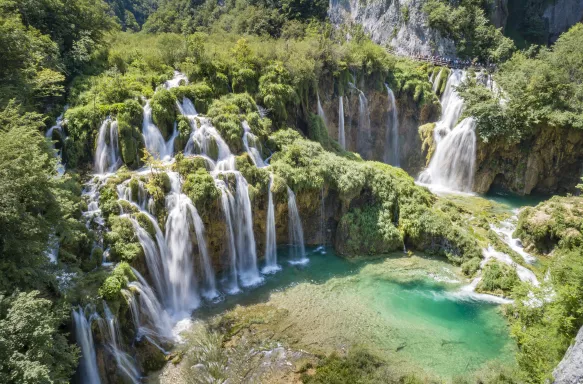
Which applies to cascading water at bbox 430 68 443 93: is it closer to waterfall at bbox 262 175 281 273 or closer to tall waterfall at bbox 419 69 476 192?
tall waterfall at bbox 419 69 476 192

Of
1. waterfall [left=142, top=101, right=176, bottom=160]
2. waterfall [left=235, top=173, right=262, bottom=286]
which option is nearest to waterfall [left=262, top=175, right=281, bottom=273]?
waterfall [left=235, top=173, right=262, bottom=286]

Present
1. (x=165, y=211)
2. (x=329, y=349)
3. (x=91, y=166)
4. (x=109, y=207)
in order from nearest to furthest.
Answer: (x=329, y=349)
(x=109, y=207)
(x=165, y=211)
(x=91, y=166)

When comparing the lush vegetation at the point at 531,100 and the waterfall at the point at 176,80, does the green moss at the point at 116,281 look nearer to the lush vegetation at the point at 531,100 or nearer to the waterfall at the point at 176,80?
→ the waterfall at the point at 176,80

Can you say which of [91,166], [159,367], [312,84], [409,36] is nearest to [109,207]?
[91,166]

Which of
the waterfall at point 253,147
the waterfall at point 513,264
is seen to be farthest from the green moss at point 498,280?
the waterfall at point 253,147

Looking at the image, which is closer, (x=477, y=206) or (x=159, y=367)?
(x=159, y=367)

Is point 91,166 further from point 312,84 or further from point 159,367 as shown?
point 312,84
